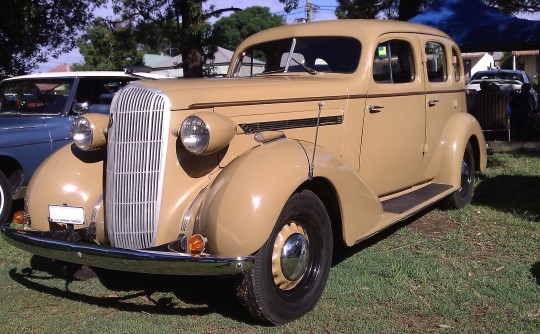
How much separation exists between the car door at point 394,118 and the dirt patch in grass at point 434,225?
1.64 feet

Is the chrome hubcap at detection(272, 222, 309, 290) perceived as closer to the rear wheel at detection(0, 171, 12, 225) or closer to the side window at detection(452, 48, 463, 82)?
the side window at detection(452, 48, 463, 82)

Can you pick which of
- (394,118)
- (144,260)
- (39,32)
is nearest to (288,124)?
(394,118)

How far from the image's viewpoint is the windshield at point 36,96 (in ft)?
23.3

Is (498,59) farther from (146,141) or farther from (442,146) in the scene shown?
(146,141)

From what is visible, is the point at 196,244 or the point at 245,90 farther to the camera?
the point at 245,90

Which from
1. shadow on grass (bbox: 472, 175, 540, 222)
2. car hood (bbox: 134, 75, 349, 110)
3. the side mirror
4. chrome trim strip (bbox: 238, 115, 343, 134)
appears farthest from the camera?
the side mirror

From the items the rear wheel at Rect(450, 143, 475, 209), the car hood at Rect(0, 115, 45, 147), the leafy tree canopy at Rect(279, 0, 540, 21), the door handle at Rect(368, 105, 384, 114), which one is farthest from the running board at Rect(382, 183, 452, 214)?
the leafy tree canopy at Rect(279, 0, 540, 21)

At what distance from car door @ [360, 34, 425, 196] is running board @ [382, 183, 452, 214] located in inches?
4.0

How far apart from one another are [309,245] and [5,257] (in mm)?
3026

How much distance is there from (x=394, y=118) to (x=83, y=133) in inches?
102

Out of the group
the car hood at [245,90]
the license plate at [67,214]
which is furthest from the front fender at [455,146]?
the license plate at [67,214]

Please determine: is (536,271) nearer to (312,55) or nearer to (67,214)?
(312,55)

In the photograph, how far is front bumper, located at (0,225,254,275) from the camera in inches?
126

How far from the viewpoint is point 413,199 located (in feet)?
17.6
